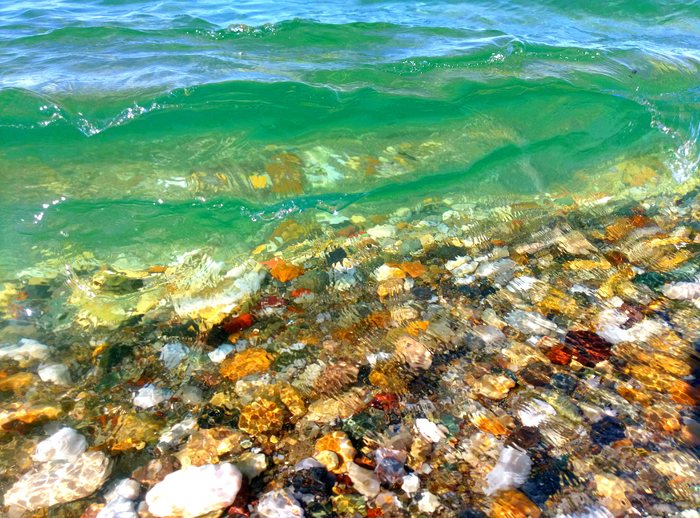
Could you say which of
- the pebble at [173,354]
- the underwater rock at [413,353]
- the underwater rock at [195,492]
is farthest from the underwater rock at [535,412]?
the pebble at [173,354]

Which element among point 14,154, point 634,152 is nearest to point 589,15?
point 634,152

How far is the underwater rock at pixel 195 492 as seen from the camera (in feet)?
7.30

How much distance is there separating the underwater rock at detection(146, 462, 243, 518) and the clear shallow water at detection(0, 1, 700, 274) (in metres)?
2.27

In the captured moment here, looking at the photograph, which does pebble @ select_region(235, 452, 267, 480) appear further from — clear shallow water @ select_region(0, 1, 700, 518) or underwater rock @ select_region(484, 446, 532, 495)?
underwater rock @ select_region(484, 446, 532, 495)

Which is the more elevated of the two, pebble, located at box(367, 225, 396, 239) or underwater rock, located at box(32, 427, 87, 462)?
pebble, located at box(367, 225, 396, 239)

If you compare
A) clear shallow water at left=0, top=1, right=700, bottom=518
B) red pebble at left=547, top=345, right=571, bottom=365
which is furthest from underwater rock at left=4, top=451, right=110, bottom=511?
red pebble at left=547, top=345, right=571, bottom=365

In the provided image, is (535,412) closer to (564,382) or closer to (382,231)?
(564,382)

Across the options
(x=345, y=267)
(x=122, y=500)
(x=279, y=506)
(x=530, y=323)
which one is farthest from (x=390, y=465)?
(x=345, y=267)

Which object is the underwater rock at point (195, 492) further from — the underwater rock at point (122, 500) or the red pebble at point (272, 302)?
the red pebble at point (272, 302)

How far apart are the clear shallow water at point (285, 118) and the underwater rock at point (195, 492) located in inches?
89.5

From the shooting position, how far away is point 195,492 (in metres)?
2.26

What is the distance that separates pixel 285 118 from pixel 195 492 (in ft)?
13.0

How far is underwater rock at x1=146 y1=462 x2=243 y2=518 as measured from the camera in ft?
7.30

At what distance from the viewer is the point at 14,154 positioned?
473 centimetres
